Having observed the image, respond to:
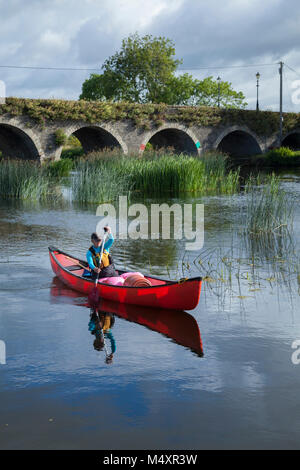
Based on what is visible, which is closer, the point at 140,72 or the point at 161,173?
the point at 161,173

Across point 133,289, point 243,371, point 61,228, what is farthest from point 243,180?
point 243,371

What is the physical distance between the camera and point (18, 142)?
27234 mm

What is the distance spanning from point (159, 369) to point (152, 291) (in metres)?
1.56

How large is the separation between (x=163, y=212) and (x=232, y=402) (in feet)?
32.5

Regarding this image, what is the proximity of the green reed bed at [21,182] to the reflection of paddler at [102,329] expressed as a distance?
9.84m

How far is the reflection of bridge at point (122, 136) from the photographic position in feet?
84.4

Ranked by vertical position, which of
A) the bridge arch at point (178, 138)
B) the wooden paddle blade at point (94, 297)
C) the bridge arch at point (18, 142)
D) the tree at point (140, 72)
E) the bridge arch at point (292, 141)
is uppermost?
the tree at point (140, 72)

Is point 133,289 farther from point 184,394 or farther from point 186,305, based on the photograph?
point 184,394

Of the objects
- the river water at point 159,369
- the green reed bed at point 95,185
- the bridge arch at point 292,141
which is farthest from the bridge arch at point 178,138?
the river water at point 159,369

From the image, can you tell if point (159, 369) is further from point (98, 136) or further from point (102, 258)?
point (98, 136)

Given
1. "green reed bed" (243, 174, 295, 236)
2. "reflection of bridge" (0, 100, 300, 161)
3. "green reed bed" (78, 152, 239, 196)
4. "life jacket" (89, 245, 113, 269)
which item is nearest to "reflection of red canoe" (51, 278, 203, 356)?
"life jacket" (89, 245, 113, 269)

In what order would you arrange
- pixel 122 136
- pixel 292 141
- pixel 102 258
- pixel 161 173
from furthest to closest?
pixel 292 141, pixel 122 136, pixel 161 173, pixel 102 258

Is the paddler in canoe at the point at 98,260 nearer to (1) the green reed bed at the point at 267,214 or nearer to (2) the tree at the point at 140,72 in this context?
(1) the green reed bed at the point at 267,214

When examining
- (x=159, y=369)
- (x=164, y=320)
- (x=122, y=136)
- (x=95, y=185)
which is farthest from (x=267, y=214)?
(x=122, y=136)
